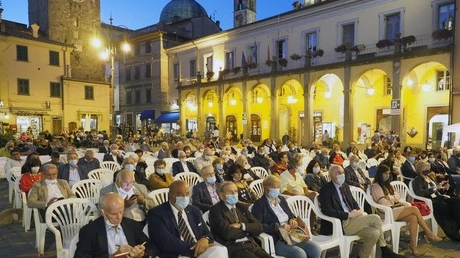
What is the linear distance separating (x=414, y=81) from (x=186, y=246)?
2027cm

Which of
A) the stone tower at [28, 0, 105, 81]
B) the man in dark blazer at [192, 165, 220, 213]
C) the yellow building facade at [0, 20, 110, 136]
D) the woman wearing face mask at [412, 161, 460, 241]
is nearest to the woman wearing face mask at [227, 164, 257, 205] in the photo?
the man in dark blazer at [192, 165, 220, 213]

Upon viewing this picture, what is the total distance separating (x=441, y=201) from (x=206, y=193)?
416 cm

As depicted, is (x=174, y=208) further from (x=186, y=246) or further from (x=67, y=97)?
(x=67, y=97)

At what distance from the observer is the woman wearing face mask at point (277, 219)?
421cm

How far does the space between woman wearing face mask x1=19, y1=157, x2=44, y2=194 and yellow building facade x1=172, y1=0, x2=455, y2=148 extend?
1600 centimetres

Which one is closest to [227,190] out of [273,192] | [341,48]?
[273,192]

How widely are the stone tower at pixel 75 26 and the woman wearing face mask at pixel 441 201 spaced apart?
3562 centimetres

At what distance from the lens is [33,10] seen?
37344mm

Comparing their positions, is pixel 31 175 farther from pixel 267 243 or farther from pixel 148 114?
pixel 148 114

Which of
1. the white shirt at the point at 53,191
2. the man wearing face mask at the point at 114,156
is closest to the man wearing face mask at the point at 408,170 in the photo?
the white shirt at the point at 53,191

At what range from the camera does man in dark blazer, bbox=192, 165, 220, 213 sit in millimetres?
5192

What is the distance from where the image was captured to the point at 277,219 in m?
4.51

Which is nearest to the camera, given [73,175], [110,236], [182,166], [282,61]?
[110,236]

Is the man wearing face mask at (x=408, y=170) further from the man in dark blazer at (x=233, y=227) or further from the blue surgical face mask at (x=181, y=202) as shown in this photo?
the blue surgical face mask at (x=181, y=202)
